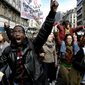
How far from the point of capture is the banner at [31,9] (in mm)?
4867

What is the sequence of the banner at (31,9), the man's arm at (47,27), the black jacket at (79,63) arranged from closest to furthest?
the man's arm at (47,27)
the black jacket at (79,63)
the banner at (31,9)

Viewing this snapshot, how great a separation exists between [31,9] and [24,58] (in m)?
3.95

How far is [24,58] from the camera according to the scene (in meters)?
1.65

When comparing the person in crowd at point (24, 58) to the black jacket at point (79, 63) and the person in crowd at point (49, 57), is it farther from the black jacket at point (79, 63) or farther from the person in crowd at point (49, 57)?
the person in crowd at point (49, 57)

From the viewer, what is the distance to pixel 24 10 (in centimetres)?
490

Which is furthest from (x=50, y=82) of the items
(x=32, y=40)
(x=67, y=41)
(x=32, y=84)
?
(x=32, y=40)

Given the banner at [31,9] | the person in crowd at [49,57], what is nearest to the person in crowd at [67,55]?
the person in crowd at [49,57]

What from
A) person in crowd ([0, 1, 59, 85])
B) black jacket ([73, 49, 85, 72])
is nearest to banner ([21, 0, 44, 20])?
black jacket ([73, 49, 85, 72])

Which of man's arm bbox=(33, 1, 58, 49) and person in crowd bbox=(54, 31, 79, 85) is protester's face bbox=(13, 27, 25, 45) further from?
person in crowd bbox=(54, 31, 79, 85)

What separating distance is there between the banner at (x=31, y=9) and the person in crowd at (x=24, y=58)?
3353mm

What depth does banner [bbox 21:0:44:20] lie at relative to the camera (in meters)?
4.87

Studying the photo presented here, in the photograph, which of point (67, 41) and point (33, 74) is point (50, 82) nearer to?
point (67, 41)

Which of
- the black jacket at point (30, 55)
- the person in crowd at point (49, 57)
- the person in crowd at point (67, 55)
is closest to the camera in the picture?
the black jacket at point (30, 55)

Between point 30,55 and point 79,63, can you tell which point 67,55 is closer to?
point 79,63
